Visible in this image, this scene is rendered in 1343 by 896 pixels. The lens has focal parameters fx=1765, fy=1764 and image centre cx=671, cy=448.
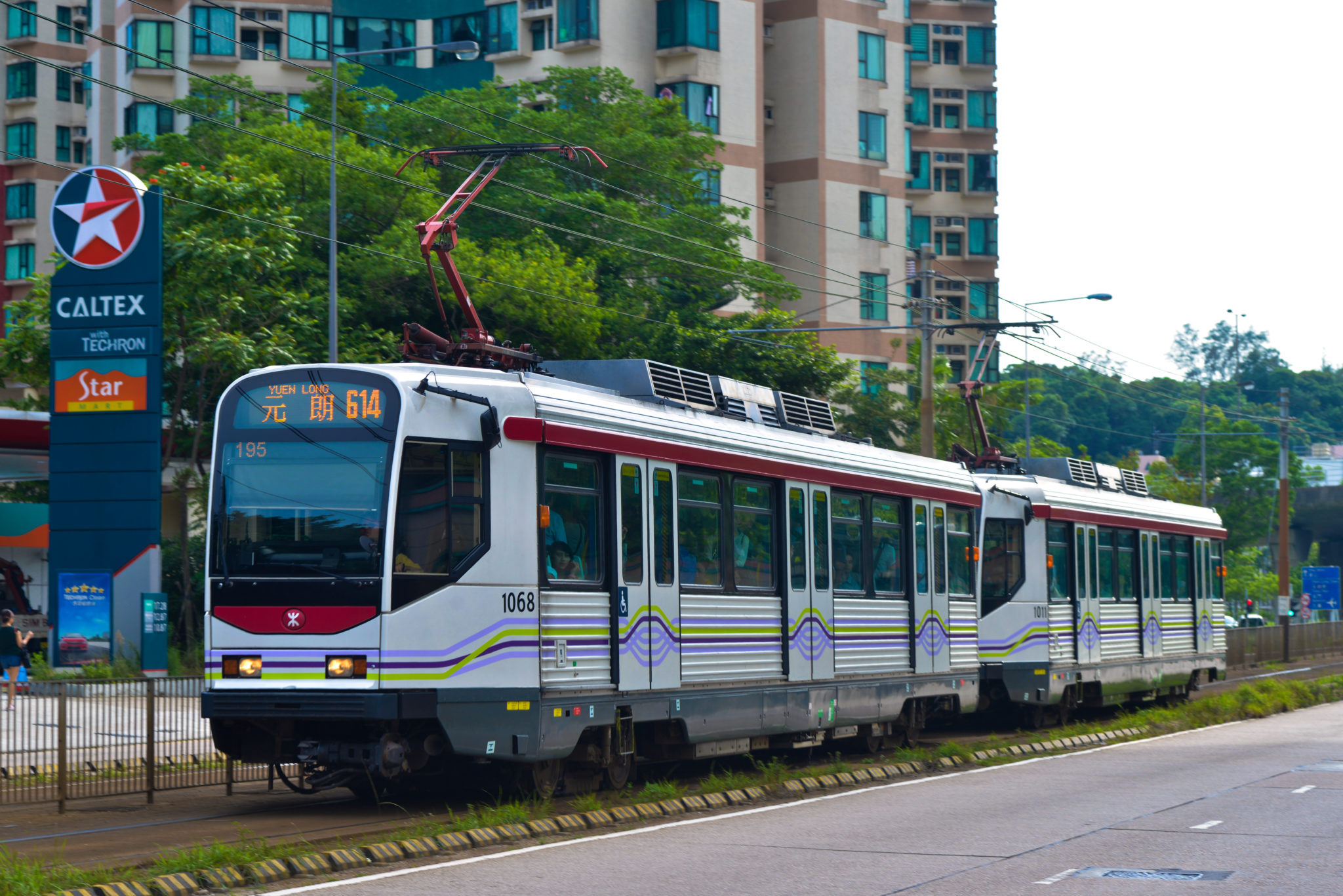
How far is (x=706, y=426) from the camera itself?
52.8 ft

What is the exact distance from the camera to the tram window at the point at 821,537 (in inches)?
701

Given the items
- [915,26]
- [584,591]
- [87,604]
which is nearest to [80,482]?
[87,604]

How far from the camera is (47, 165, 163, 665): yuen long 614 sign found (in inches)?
1103

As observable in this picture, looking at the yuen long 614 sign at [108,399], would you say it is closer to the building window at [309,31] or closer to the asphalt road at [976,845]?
the asphalt road at [976,845]

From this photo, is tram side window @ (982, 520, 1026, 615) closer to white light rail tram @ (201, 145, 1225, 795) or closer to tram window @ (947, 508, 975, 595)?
tram window @ (947, 508, 975, 595)

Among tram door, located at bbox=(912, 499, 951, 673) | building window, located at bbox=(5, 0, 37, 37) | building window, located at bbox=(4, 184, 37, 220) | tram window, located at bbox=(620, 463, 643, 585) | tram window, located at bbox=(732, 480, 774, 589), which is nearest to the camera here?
tram window, located at bbox=(620, 463, 643, 585)

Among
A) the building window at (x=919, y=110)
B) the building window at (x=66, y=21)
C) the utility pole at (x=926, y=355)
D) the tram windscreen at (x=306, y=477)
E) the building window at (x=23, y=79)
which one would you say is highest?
the building window at (x=66, y=21)

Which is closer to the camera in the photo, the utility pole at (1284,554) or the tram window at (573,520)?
the tram window at (573,520)

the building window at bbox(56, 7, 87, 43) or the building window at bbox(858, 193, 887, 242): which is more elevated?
the building window at bbox(56, 7, 87, 43)

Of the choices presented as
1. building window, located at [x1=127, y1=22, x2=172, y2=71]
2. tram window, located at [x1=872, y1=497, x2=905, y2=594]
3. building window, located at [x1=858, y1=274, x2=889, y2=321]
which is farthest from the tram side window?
building window, located at [x1=127, y1=22, x2=172, y2=71]

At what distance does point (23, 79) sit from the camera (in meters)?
73.1

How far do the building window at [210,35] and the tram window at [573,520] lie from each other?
4899 centimetres

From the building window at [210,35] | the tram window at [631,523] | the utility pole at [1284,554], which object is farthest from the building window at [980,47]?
the tram window at [631,523]

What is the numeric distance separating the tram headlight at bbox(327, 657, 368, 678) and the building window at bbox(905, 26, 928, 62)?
77.1m
